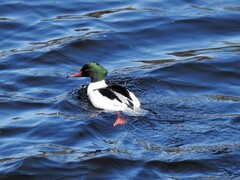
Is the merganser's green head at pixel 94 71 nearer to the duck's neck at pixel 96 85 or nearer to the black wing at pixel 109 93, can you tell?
the duck's neck at pixel 96 85

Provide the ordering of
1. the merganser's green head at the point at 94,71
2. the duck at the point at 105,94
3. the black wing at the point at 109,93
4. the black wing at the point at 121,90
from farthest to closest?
the merganser's green head at the point at 94,71 → the black wing at the point at 109,93 → the black wing at the point at 121,90 → the duck at the point at 105,94

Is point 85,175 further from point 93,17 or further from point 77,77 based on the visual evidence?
point 93,17

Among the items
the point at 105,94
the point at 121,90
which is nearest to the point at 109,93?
the point at 105,94

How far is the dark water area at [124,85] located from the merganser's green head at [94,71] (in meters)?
0.36

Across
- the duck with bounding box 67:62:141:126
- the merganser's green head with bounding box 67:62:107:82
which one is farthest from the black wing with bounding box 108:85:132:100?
the merganser's green head with bounding box 67:62:107:82

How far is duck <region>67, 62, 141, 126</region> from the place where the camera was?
43.0 ft

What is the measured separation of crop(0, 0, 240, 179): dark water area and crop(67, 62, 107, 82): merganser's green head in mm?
359

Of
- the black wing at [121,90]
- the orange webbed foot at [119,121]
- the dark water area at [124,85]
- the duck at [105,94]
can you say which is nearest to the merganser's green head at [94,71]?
the duck at [105,94]

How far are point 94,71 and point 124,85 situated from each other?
0.67m

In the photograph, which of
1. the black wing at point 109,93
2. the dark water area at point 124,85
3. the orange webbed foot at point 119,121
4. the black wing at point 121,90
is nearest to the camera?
the dark water area at point 124,85

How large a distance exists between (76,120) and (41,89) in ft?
5.62

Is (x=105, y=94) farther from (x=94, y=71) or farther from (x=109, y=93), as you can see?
(x=94, y=71)

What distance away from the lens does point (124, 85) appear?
14.5 m

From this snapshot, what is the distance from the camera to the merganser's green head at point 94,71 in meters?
14.3
